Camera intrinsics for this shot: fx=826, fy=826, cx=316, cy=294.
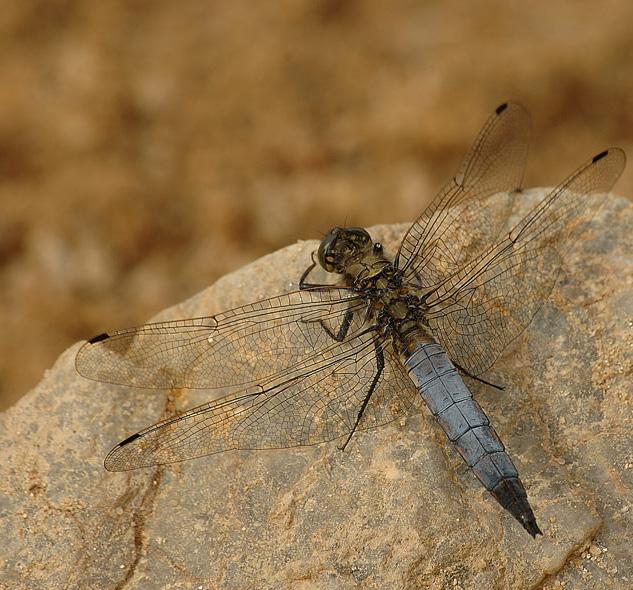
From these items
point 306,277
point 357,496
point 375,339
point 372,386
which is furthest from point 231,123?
point 357,496

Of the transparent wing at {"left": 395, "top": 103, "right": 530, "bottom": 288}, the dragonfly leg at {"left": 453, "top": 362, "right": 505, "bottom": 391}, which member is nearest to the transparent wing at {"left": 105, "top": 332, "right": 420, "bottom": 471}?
the dragonfly leg at {"left": 453, "top": 362, "right": 505, "bottom": 391}

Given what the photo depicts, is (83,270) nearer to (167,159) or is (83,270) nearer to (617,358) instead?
(167,159)

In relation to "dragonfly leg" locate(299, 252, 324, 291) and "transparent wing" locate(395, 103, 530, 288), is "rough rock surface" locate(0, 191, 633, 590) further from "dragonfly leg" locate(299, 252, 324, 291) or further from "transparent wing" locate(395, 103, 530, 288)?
"dragonfly leg" locate(299, 252, 324, 291)

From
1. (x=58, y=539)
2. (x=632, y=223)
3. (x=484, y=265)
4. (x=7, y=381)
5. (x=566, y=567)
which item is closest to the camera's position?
(x=566, y=567)

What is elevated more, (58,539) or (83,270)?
(83,270)

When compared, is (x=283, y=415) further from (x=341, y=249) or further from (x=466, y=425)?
(x=341, y=249)

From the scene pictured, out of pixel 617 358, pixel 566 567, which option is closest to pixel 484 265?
pixel 617 358
